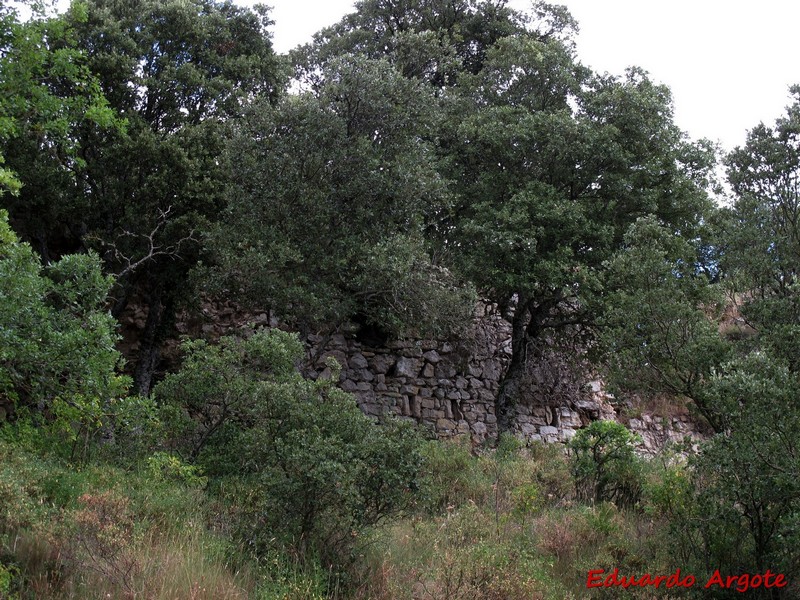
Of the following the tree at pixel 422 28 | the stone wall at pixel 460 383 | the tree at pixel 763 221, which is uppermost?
the tree at pixel 422 28

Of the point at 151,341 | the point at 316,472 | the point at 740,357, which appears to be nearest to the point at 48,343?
the point at 316,472

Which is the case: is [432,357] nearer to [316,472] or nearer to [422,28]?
[422,28]

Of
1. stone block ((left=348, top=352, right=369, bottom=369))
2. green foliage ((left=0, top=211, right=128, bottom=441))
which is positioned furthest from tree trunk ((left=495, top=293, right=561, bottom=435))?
green foliage ((left=0, top=211, right=128, bottom=441))

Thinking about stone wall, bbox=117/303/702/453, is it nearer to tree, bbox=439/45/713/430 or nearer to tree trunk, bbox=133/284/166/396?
tree trunk, bbox=133/284/166/396

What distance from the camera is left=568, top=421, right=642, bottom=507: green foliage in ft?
29.9

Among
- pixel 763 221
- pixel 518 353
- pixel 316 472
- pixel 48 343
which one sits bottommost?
pixel 316 472

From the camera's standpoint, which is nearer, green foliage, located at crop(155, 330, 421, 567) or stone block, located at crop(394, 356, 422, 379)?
green foliage, located at crop(155, 330, 421, 567)

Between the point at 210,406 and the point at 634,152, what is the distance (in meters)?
9.62

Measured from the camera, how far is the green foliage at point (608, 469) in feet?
29.9

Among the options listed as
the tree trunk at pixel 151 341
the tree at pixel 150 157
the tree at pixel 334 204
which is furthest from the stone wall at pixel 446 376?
the tree at pixel 334 204

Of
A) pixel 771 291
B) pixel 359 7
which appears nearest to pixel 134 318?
pixel 359 7

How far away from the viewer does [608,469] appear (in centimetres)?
924

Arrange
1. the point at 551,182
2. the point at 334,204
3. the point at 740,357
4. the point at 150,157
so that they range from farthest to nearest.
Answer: the point at 551,182 → the point at 150,157 → the point at 334,204 → the point at 740,357

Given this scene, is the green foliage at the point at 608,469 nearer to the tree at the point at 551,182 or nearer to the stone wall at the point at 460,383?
the tree at the point at 551,182
